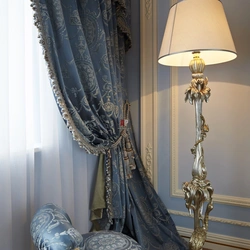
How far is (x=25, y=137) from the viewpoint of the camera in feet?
3.86

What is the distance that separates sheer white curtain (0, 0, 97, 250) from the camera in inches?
42.9

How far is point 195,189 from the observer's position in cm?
143

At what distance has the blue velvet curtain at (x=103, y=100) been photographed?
4.36 feet

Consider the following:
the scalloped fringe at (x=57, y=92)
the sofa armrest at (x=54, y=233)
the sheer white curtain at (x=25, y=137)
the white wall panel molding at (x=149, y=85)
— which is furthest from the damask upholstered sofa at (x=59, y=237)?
the white wall panel molding at (x=149, y=85)

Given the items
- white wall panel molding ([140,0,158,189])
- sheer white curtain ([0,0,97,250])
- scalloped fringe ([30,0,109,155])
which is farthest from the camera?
white wall panel molding ([140,0,158,189])

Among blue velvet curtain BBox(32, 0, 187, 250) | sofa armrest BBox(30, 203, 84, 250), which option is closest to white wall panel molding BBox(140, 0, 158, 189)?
blue velvet curtain BBox(32, 0, 187, 250)

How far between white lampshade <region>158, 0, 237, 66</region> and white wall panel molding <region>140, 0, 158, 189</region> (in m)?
0.64

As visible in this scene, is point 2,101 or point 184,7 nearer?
point 2,101

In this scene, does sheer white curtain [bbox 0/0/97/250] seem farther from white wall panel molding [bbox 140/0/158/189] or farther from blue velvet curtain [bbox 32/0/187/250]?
white wall panel molding [bbox 140/0/158/189]

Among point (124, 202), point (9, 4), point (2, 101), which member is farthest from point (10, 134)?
point (124, 202)

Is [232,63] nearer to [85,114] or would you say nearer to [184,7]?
[184,7]

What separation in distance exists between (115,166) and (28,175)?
0.56 meters

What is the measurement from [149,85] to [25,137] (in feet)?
3.62

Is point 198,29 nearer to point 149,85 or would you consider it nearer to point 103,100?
point 103,100
